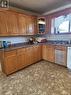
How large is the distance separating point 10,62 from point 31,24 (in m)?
2.03

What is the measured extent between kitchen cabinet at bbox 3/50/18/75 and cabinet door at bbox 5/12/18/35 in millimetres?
817

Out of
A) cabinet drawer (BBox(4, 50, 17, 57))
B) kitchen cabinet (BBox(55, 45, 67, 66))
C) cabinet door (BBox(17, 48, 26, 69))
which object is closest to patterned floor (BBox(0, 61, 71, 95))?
cabinet door (BBox(17, 48, 26, 69))

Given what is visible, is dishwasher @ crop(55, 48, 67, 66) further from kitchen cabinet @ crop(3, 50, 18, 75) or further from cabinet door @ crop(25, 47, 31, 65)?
kitchen cabinet @ crop(3, 50, 18, 75)

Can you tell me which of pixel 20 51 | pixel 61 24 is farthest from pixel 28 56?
pixel 61 24

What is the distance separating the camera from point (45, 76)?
2605mm

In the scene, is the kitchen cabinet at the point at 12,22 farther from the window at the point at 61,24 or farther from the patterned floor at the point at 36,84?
the window at the point at 61,24

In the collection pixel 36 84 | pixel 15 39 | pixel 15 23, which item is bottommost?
pixel 36 84

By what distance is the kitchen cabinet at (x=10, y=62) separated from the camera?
2.57 meters

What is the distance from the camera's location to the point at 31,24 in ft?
12.3

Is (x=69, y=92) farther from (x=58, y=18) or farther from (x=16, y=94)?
(x=58, y=18)

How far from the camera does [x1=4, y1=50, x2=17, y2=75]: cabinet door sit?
2.58m

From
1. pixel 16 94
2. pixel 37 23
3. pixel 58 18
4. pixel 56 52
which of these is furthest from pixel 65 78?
pixel 37 23

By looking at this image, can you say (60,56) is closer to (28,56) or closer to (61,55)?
(61,55)

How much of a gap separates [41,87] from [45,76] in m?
0.56
